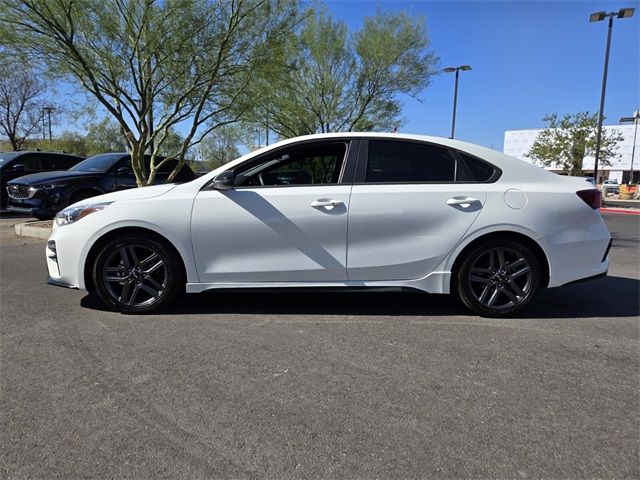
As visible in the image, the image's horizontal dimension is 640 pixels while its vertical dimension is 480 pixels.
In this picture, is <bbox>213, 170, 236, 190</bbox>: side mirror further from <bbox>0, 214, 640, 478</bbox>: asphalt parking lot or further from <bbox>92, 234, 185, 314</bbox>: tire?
<bbox>0, 214, 640, 478</bbox>: asphalt parking lot

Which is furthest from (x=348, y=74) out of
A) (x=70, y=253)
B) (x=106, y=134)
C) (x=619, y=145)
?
(x=619, y=145)

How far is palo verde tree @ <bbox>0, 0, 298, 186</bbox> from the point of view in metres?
8.31

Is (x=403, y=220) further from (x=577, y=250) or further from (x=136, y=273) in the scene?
(x=136, y=273)

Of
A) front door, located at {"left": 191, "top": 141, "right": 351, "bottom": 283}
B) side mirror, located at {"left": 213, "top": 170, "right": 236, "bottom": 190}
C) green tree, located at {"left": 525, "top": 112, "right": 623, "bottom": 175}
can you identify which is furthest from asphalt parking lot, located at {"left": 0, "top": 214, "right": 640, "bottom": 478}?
green tree, located at {"left": 525, "top": 112, "right": 623, "bottom": 175}

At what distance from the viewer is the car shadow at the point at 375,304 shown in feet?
14.2

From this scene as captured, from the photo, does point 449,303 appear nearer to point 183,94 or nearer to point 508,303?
point 508,303

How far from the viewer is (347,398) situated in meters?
2.74

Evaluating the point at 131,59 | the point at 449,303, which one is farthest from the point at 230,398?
the point at 131,59

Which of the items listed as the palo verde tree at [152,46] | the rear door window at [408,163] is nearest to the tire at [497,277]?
the rear door window at [408,163]

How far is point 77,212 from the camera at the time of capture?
13.6 feet

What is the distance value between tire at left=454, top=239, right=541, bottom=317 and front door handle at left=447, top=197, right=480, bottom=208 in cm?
38

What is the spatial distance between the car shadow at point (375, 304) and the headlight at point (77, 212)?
0.87m

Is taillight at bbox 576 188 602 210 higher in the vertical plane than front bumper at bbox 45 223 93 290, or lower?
higher

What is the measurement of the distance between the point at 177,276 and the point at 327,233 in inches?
Answer: 55.1
